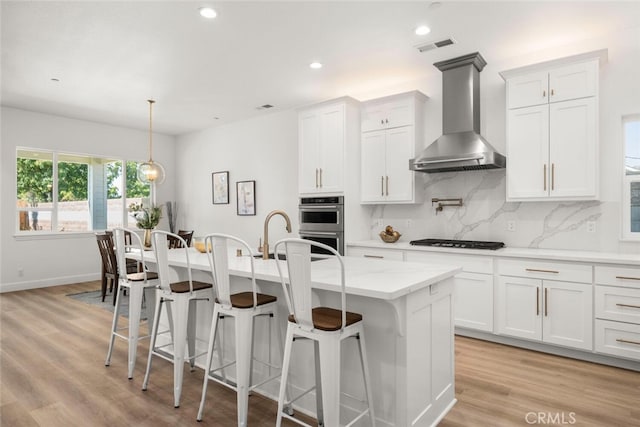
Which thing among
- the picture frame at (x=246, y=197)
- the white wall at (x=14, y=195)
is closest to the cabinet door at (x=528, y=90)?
the picture frame at (x=246, y=197)

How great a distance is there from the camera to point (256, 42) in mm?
3605

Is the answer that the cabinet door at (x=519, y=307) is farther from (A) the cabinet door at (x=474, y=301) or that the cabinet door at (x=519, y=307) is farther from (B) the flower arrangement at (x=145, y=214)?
(B) the flower arrangement at (x=145, y=214)

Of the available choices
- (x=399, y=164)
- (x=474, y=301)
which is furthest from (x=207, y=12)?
(x=474, y=301)

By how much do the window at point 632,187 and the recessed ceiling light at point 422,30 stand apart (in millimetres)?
1930

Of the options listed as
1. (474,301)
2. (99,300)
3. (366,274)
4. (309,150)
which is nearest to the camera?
(366,274)

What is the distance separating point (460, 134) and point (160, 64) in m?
3.27

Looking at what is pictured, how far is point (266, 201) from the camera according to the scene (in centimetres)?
642

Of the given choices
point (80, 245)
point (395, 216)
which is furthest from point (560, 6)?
point (80, 245)

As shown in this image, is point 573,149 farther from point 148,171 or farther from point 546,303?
→ point 148,171

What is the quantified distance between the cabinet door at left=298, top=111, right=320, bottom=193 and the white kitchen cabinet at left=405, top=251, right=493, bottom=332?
1.91m

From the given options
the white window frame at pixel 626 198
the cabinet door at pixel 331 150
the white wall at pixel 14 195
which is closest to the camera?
the white window frame at pixel 626 198

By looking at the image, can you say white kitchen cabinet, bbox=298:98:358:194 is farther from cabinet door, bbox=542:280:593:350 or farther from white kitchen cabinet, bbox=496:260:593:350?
cabinet door, bbox=542:280:593:350

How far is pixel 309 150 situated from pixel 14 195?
15.6 ft

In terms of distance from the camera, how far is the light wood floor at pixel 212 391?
2320mm
